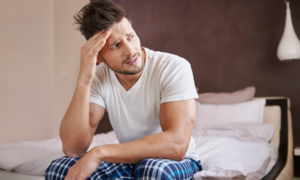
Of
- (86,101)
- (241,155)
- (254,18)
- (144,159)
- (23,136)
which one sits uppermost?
(254,18)

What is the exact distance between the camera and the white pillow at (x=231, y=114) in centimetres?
235

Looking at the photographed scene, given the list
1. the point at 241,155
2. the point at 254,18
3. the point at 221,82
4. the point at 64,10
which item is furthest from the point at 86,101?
the point at 64,10

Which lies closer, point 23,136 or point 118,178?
point 118,178

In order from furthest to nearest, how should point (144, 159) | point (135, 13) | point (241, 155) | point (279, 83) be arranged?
1. point (135, 13)
2. point (279, 83)
3. point (241, 155)
4. point (144, 159)

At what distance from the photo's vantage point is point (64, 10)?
3.60 meters

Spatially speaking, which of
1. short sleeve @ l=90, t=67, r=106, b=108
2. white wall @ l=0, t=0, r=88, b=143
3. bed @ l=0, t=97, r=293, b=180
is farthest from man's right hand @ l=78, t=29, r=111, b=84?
white wall @ l=0, t=0, r=88, b=143

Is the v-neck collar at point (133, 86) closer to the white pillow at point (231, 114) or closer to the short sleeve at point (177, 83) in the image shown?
the short sleeve at point (177, 83)

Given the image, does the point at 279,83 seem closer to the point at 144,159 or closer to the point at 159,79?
the point at 159,79

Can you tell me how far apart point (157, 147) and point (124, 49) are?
503 millimetres

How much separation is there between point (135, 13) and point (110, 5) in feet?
7.62

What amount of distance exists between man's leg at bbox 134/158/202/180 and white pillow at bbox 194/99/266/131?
57.3 inches

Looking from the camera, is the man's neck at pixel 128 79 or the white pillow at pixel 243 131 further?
the white pillow at pixel 243 131

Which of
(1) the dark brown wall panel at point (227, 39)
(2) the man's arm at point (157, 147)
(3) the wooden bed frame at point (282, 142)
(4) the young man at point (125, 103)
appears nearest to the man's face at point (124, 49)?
(4) the young man at point (125, 103)

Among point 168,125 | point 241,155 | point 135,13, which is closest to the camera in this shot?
point 168,125
